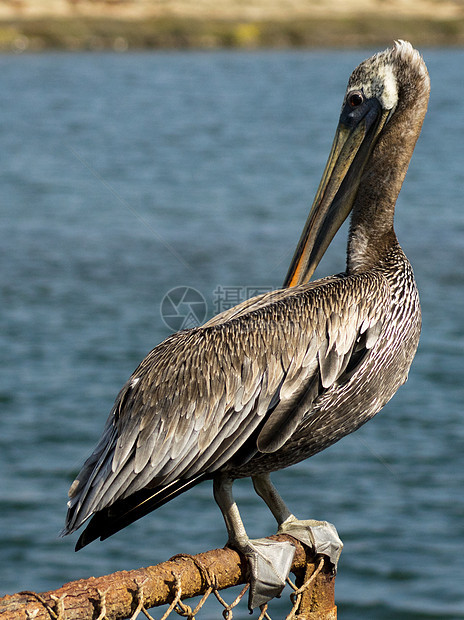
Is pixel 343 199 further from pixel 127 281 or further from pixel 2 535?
pixel 127 281

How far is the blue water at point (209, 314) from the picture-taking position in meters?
7.41

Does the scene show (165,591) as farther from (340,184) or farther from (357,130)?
(357,130)

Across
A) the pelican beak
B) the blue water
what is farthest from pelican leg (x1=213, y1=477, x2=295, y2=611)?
the blue water

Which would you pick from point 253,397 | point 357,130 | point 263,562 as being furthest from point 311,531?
point 357,130

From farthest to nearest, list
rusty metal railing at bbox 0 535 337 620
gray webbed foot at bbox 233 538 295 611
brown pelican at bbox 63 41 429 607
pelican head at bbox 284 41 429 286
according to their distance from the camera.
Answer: pelican head at bbox 284 41 429 286 < brown pelican at bbox 63 41 429 607 < gray webbed foot at bbox 233 538 295 611 < rusty metal railing at bbox 0 535 337 620

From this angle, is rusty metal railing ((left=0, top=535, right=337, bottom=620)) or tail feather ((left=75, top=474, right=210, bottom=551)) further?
tail feather ((left=75, top=474, right=210, bottom=551))

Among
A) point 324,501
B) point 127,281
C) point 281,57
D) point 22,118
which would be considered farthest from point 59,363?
point 281,57

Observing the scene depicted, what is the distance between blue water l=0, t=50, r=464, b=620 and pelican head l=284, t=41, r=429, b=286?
2416mm

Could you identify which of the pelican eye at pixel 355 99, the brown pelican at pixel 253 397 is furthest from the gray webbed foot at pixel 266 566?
the pelican eye at pixel 355 99

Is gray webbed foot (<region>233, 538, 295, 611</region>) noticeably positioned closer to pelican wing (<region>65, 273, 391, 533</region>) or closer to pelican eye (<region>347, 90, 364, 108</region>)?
pelican wing (<region>65, 273, 391, 533</region>)

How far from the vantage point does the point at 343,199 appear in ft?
12.6

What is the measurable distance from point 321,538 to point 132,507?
670mm

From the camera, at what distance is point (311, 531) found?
10.6 feet

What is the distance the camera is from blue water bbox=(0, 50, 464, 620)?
24.3 ft
